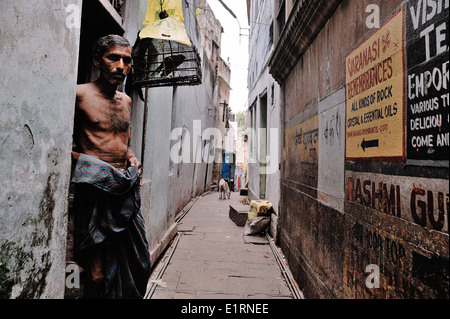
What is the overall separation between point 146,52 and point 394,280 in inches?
136

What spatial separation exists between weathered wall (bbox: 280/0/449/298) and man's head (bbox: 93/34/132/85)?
1.98m

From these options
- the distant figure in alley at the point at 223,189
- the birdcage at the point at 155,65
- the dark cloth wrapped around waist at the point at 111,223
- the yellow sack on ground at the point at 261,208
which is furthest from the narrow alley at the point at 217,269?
the distant figure in alley at the point at 223,189

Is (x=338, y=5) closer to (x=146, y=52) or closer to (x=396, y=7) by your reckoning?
(x=396, y=7)

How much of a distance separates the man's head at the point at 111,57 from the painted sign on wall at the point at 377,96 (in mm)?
1958

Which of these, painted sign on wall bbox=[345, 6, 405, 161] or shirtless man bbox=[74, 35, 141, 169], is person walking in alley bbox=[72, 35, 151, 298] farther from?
painted sign on wall bbox=[345, 6, 405, 161]

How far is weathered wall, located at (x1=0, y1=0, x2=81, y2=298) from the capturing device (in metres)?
1.41

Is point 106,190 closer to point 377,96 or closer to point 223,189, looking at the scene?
point 377,96

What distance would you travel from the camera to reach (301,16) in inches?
155

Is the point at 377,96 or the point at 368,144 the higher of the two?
the point at 377,96

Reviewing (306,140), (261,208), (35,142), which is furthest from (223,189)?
(35,142)

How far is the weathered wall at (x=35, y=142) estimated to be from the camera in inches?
55.6

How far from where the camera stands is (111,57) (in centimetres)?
224

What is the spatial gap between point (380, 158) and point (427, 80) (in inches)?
26.3

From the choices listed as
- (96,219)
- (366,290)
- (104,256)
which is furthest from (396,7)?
(104,256)
